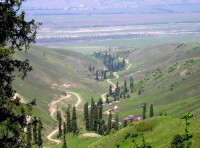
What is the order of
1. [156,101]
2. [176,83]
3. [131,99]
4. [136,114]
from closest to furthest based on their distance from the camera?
[136,114], [156,101], [176,83], [131,99]

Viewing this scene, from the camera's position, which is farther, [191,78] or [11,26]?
[191,78]

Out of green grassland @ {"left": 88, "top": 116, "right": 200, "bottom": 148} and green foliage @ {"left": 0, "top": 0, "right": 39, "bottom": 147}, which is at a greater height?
green foliage @ {"left": 0, "top": 0, "right": 39, "bottom": 147}

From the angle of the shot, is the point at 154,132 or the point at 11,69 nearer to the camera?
the point at 11,69

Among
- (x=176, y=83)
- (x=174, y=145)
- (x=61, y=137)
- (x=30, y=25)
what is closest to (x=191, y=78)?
(x=176, y=83)

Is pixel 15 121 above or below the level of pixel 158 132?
above


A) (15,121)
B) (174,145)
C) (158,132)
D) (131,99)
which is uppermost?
(15,121)

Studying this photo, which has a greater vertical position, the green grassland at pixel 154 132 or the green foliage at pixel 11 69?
the green foliage at pixel 11 69

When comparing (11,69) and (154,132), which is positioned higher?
(11,69)

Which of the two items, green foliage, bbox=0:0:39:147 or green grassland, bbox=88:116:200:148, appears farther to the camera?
green grassland, bbox=88:116:200:148

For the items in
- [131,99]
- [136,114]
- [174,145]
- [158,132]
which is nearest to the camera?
[174,145]

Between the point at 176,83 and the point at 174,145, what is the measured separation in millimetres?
154282

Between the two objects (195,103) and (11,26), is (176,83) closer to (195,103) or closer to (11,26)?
(195,103)

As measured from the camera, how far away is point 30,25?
77.1 ft

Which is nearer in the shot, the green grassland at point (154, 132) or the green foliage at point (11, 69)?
the green foliage at point (11, 69)
